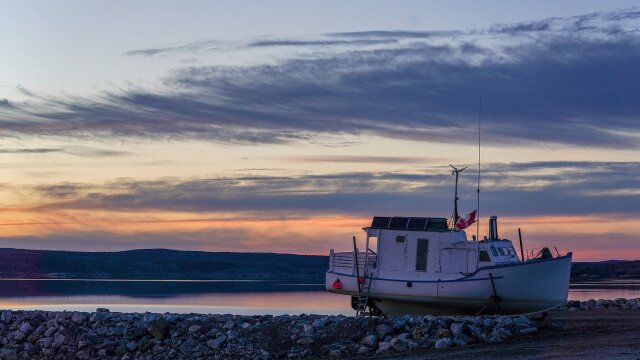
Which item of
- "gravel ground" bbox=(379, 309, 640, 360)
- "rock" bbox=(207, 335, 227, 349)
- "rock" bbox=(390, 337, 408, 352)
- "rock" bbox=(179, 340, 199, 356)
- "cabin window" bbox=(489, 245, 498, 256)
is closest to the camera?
"gravel ground" bbox=(379, 309, 640, 360)

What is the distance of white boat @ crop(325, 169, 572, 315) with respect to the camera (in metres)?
36.7

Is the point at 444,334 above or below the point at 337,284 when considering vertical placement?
below

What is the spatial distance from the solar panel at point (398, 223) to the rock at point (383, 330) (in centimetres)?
941

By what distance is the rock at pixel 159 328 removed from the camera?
3278 centimetres

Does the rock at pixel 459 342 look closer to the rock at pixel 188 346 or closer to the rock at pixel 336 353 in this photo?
the rock at pixel 336 353

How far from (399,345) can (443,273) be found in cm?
983

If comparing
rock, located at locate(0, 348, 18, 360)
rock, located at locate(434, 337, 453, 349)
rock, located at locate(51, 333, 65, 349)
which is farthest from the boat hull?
rock, located at locate(0, 348, 18, 360)

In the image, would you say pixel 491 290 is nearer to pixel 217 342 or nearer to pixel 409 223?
pixel 409 223

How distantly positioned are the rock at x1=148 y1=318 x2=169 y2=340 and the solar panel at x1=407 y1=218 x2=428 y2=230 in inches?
413

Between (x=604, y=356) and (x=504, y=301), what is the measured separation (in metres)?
12.4

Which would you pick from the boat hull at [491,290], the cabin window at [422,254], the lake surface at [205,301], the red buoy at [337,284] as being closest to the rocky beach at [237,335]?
the boat hull at [491,290]

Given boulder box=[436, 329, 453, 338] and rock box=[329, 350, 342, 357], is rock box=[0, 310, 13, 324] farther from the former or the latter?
boulder box=[436, 329, 453, 338]

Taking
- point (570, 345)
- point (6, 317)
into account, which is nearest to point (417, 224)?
point (570, 345)

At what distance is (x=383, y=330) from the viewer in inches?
1169
